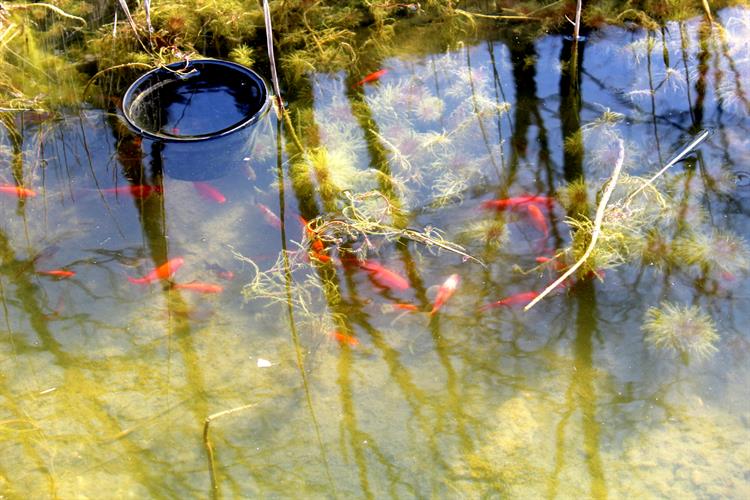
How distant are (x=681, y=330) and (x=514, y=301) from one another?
760 millimetres

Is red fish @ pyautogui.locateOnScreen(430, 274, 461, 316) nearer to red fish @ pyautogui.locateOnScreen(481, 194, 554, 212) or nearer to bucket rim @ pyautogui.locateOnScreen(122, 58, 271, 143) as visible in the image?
red fish @ pyautogui.locateOnScreen(481, 194, 554, 212)

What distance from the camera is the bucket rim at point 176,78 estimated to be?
421 cm

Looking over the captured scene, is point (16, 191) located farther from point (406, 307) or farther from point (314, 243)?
point (406, 307)

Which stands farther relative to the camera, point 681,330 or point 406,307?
point 406,307

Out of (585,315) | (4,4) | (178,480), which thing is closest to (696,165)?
(585,315)

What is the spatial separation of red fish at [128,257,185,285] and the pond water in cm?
1

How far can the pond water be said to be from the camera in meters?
2.98

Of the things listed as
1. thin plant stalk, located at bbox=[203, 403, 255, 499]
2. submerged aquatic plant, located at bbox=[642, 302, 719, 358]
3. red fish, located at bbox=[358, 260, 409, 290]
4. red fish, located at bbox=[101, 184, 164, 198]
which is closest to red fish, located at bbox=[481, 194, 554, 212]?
red fish, located at bbox=[358, 260, 409, 290]

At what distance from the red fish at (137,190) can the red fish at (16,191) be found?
422mm

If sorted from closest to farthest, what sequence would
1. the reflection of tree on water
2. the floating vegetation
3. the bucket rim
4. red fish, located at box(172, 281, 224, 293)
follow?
the reflection of tree on water
red fish, located at box(172, 281, 224, 293)
the floating vegetation
the bucket rim

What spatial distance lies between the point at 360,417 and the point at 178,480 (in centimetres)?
80

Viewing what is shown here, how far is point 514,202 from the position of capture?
3881 millimetres

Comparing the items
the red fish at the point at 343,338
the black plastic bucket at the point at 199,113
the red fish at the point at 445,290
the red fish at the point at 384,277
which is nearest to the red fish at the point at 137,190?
the black plastic bucket at the point at 199,113

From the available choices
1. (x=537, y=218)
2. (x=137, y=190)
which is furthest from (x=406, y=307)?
(x=137, y=190)
